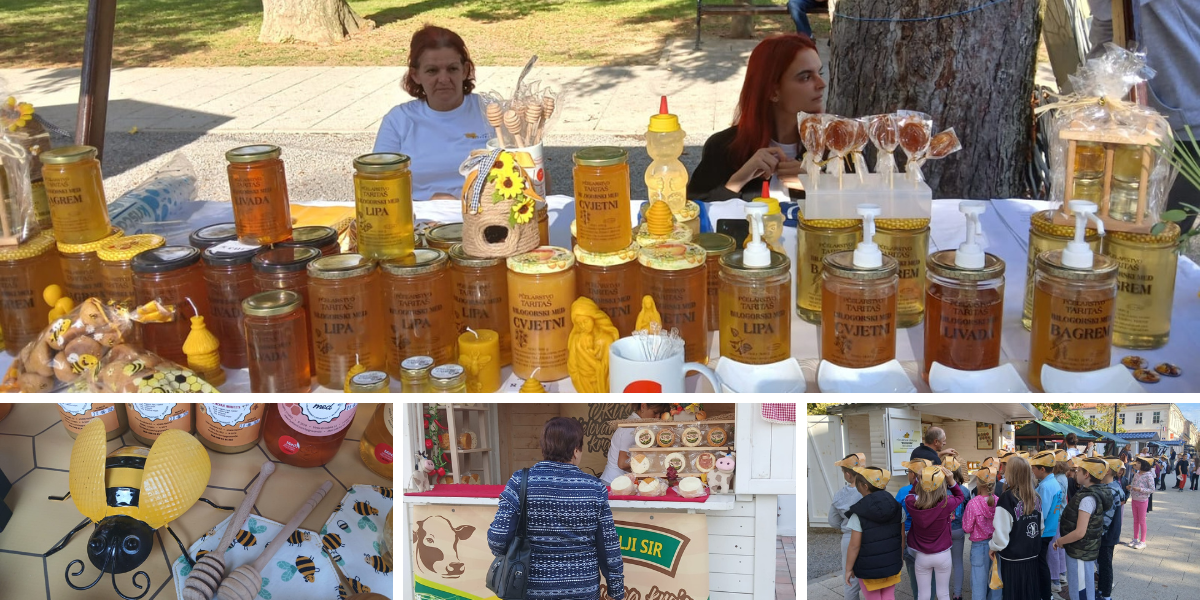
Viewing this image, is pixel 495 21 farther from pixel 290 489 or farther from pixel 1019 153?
pixel 290 489

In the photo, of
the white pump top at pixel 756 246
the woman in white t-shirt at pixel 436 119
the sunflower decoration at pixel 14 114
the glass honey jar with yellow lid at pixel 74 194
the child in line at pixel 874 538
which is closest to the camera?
the child in line at pixel 874 538

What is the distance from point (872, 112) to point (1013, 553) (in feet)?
7.94

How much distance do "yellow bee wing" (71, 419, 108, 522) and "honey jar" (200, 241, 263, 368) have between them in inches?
14.7

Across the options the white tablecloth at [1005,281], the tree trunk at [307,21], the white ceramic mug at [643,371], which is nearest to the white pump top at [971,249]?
the white tablecloth at [1005,281]

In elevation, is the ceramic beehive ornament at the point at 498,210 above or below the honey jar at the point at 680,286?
above

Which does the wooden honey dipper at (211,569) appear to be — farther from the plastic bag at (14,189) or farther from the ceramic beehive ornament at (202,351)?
the plastic bag at (14,189)

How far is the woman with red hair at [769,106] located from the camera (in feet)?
10.4

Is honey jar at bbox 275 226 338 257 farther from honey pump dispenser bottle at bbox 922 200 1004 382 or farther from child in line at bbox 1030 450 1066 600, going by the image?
child in line at bbox 1030 450 1066 600

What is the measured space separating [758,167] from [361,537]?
185 centimetres

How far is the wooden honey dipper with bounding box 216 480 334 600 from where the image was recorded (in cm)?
141

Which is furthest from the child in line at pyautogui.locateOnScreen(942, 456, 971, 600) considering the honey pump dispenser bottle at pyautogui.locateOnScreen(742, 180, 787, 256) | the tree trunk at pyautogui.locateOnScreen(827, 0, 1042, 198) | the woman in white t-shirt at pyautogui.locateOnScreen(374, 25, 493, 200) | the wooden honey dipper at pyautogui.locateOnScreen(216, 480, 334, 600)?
the woman in white t-shirt at pyautogui.locateOnScreen(374, 25, 493, 200)

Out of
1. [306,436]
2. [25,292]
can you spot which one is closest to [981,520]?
[306,436]

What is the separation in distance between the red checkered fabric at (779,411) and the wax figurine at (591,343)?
1.22 ft

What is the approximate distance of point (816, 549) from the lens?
128cm
